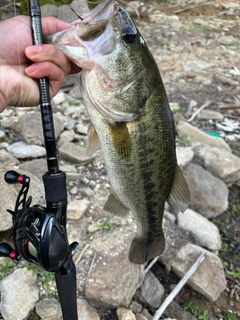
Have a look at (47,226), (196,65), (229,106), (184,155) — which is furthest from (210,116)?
(47,226)

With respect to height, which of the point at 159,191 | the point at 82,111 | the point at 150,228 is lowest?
the point at 82,111

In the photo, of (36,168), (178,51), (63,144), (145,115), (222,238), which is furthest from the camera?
(178,51)

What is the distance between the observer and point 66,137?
3.79m

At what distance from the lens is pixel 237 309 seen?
2.77 m

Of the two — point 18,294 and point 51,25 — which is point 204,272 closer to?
point 18,294

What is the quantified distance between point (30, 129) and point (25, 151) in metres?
0.34

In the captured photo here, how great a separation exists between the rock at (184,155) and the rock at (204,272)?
105 centimetres

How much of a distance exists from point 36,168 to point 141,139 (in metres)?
1.73

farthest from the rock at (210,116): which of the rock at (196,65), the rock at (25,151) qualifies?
the rock at (25,151)

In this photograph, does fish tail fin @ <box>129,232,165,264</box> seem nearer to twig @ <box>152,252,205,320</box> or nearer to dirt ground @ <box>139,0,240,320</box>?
twig @ <box>152,252,205,320</box>

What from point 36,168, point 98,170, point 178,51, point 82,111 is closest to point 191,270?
point 98,170

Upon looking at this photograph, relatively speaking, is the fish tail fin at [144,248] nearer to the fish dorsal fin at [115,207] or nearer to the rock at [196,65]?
the fish dorsal fin at [115,207]

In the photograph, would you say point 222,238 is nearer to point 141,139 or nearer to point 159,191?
point 159,191

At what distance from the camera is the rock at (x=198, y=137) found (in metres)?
4.39
